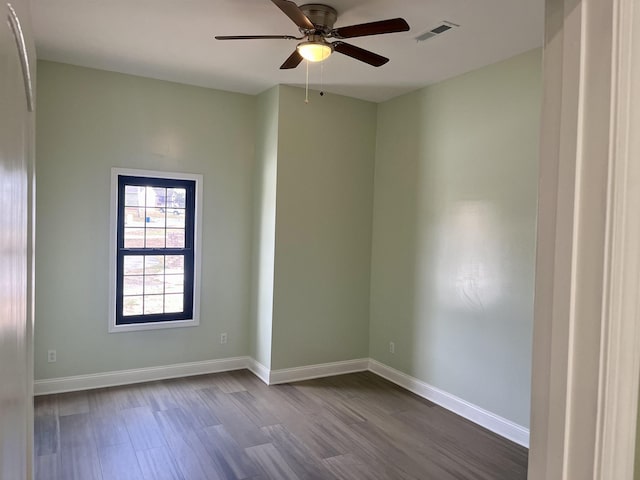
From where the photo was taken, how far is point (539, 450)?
873 mm

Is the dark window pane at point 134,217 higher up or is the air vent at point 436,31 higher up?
the air vent at point 436,31

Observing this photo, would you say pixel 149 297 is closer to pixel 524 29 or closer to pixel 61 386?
pixel 61 386

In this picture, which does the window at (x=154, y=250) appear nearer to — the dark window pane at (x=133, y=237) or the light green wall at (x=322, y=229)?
the dark window pane at (x=133, y=237)

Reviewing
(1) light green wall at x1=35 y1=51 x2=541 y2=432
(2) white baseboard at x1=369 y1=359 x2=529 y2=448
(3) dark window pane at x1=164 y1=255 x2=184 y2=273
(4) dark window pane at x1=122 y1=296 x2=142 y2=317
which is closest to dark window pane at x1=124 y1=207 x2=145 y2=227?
(1) light green wall at x1=35 y1=51 x2=541 y2=432

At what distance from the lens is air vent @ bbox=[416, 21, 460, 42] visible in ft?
9.91

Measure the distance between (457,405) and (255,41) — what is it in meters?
3.39

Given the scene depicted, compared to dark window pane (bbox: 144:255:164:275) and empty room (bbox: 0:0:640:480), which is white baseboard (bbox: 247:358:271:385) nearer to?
empty room (bbox: 0:0:640:480)

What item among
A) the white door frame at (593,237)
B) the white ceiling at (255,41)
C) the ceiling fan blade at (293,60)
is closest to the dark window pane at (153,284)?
the white ceiling at (255,41)

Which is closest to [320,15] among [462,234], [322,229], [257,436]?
[462,234]

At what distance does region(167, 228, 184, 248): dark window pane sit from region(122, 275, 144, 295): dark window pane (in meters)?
0.43

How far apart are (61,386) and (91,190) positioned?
1.77 m

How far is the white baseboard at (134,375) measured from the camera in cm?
407

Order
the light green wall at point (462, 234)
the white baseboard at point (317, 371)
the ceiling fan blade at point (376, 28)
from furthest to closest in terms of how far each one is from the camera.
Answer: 1. the white baseboard at point (317, 371)
2. the light green wall at point (462, 234)
3. the ceiling fan blade at point (376, 28)

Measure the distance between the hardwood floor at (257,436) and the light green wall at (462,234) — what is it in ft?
1.54
